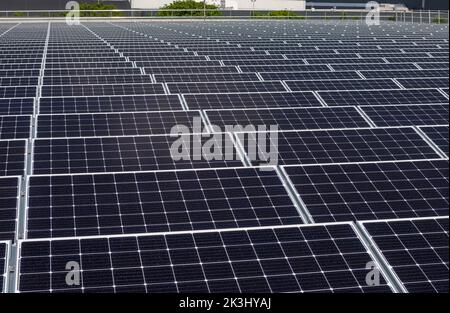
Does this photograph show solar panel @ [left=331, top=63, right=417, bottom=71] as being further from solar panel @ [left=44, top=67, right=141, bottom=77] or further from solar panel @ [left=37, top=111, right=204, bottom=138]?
solar panel @ [left=37, top=111, right=204, bottom=138]

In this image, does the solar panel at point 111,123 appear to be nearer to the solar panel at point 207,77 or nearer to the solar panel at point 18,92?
the solar panel at point 18,92

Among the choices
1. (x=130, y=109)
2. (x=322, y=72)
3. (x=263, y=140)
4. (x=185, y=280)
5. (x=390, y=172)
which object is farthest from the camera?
(x=322, y=72)

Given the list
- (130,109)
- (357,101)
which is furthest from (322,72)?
(130,109)

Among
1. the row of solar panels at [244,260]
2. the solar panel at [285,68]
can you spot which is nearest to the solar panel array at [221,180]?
the row of solar panels at [244,260]

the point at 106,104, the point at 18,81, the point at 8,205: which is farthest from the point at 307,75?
the point at 8,205

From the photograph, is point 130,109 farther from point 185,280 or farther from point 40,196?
point 185,280

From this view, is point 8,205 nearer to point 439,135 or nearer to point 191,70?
point 439,135
